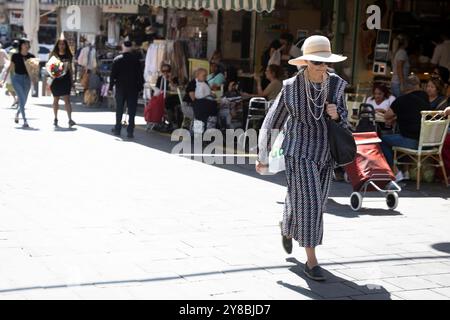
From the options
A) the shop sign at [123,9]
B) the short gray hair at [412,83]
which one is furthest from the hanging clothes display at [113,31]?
the short gray hair at [412,83]

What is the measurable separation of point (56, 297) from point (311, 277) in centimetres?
190

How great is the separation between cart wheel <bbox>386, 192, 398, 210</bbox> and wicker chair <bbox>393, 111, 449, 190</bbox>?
62.9 inches

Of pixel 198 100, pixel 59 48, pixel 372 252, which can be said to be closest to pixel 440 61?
pixel 198 100

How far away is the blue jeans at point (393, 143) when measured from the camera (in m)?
10.1

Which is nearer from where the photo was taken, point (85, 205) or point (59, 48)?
point (85, 205)

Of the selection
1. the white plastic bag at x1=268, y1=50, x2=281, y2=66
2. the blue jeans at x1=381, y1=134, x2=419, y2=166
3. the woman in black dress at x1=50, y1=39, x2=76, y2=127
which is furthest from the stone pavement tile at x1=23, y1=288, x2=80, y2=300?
the white plastic bag at x1=268, y1=50, x2=281, y2=66

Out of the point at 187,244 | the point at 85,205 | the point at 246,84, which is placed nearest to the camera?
the point at 187,244

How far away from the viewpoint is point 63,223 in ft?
23.4

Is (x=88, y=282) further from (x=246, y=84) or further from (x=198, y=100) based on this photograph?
(x=246, y=84)

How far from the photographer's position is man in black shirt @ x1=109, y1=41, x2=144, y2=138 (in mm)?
14188

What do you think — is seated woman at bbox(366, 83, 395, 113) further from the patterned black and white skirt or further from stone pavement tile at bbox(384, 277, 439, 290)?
the patterned black and white skirt

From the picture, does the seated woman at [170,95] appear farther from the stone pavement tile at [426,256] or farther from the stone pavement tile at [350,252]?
the stone pavement tile at [426,256]

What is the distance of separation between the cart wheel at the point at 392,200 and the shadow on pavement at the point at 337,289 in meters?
2.91

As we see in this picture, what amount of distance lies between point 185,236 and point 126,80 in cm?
783
